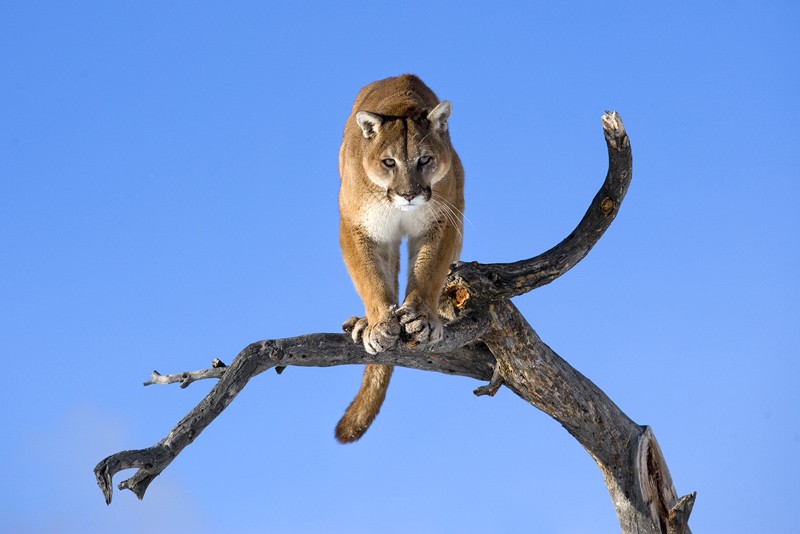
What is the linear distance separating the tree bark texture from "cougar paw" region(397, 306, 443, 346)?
183mm

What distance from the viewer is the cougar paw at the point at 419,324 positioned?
6520 millimetres

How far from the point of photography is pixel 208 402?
6156 mm

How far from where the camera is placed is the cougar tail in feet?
25.4

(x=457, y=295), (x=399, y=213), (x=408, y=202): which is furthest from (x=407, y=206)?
(x=457, y=295)

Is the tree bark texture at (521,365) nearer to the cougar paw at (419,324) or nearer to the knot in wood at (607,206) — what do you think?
the knot in wood at (607,206)

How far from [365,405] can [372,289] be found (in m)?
1.47

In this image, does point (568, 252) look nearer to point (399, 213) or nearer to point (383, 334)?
point (399, 213)

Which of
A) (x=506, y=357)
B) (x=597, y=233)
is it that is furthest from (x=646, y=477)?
(x=597, y=233)

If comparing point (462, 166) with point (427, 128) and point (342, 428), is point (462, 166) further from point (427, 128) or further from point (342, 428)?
point (342, 428)

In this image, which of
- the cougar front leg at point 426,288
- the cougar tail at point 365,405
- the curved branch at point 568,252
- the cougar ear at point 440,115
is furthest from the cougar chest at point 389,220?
the cougar tail at point 365,405

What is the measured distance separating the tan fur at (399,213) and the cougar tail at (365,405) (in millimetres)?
905

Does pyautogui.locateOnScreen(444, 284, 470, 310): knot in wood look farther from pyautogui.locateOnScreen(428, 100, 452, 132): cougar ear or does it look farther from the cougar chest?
pyautogui.locateOnScreen(428, 100, 452, 132): cougar ear

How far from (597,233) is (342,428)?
2635 mm

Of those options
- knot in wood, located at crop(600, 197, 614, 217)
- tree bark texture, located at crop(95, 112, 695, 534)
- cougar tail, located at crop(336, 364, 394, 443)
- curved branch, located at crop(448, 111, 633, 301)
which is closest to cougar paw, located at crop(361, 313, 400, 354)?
tree bark texture, located at crop(95, 112, 695, 534)
